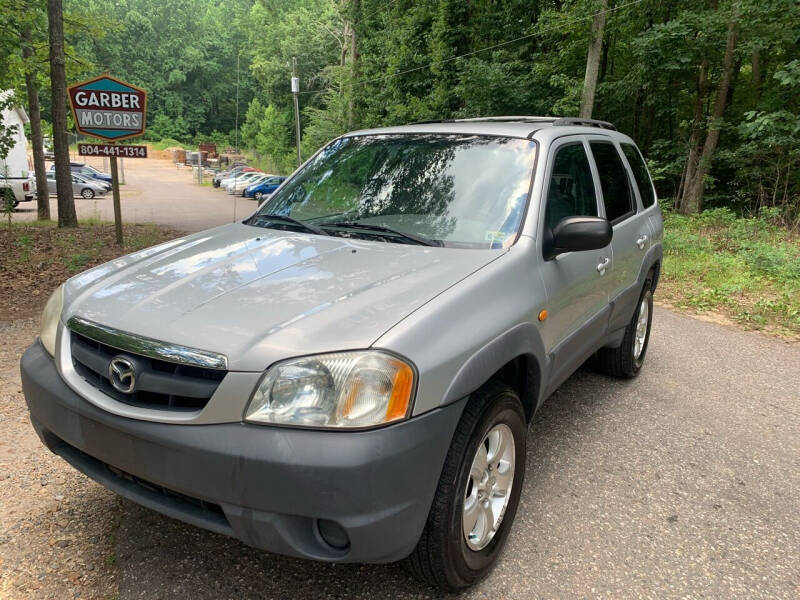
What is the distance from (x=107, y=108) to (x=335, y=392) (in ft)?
28.0

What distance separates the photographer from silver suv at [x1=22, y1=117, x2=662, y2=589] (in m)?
1.82

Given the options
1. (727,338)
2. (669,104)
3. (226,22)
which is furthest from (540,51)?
(226,22)

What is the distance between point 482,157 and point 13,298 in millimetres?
5734

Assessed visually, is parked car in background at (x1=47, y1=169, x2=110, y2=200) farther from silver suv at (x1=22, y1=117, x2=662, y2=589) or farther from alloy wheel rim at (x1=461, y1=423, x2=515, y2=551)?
alloy wheel rim at (x1=461, y1=423, x2=515, y2=551)

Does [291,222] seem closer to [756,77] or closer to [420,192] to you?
[420,192]

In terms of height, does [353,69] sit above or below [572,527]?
above

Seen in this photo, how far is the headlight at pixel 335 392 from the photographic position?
1.83 meters

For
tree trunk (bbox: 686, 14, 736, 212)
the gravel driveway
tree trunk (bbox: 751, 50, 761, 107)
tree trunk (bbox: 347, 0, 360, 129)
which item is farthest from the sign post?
tree trunk (bbox: 347, 0, 360, 129)

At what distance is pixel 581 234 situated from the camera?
2676 mm

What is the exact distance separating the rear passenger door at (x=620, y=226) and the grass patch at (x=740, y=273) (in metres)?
3.40

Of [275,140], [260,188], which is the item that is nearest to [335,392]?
[260,188]

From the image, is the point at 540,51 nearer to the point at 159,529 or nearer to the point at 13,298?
the point at 13,298

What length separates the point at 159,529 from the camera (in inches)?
103

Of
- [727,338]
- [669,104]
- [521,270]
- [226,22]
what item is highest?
[226,22]
